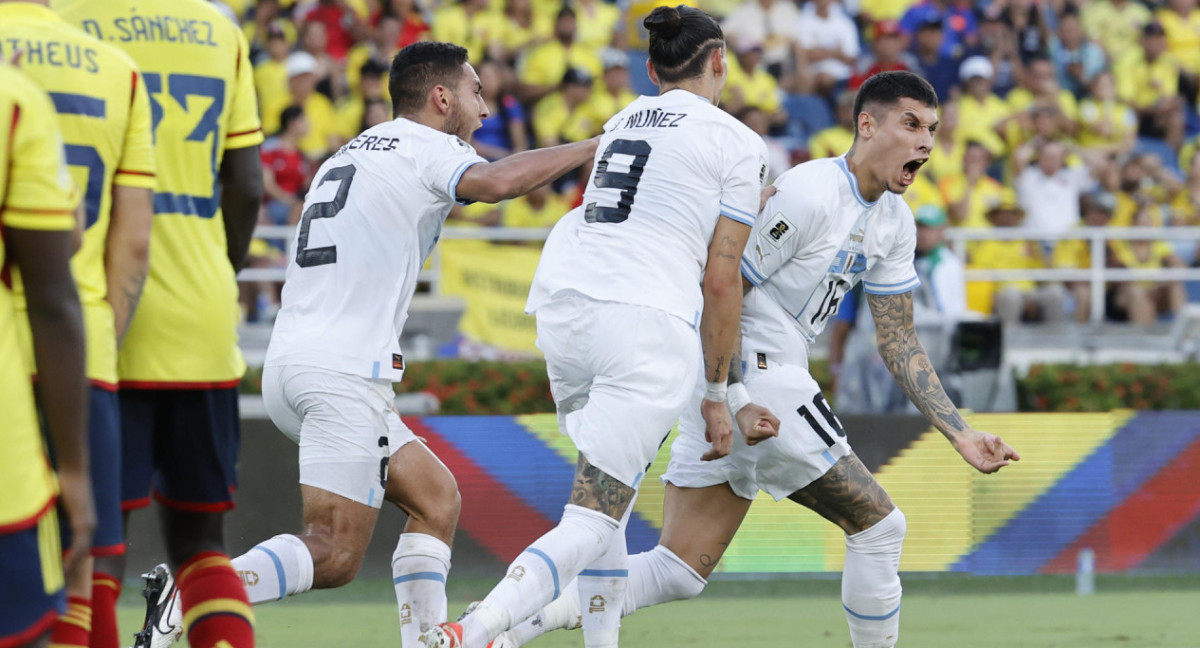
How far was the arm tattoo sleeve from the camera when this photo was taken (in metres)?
6.23

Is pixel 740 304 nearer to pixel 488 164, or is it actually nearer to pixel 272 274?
pixel 488 164

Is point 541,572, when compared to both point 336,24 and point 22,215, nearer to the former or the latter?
point 22,215

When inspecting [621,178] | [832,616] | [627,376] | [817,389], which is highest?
[621,178]

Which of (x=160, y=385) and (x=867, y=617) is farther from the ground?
(x=160, y=385)

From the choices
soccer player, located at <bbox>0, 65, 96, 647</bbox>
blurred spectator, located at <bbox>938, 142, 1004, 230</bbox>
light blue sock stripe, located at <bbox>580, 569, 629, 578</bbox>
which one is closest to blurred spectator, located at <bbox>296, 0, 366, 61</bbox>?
blurred spectator, located at <bbox>938, 142, 1004, 230</bbox>

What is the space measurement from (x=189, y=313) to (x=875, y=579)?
9.13 feet

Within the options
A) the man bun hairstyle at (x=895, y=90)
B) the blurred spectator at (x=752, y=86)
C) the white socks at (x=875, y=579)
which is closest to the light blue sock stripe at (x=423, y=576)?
the white socks at (x=875, y=579)

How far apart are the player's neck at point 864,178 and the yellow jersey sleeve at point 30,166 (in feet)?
12.0

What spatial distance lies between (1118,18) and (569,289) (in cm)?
1334

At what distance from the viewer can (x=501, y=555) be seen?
9945 mm

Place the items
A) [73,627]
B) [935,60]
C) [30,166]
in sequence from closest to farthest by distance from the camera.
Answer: [30,166]
[73,627]
[935,60]

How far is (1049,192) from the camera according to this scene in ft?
48.1

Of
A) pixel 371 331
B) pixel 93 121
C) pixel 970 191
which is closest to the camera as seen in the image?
pixel 93 121

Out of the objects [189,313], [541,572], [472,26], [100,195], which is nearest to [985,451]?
[541,572]
